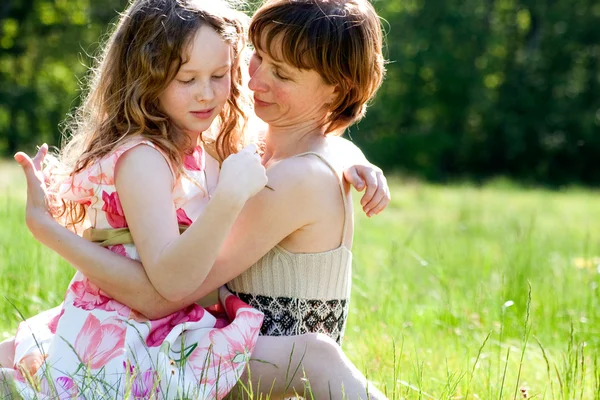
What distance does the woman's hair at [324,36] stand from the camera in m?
2.51

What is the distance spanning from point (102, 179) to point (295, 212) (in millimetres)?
558

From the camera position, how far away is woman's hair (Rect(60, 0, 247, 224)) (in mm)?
2465

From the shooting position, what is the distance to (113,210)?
8.10ft

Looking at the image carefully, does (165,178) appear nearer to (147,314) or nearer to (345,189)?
(147,314)

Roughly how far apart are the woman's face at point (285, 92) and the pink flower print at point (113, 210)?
0.54 m

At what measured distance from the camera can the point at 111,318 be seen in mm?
2426

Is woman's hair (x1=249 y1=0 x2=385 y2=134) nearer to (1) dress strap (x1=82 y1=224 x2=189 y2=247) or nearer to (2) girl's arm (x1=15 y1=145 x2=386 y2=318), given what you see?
(2) girl's arm (x1=15 y1=145 x2=386 y2=318)

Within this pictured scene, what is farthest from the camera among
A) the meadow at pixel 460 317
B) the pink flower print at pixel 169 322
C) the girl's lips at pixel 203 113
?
the meadow at pixel 460 317

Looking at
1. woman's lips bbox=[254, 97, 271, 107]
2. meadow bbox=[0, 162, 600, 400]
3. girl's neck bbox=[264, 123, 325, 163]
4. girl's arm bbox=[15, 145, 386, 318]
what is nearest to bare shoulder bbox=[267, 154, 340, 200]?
girl's arm bbox=[15, 145, 386, 318]

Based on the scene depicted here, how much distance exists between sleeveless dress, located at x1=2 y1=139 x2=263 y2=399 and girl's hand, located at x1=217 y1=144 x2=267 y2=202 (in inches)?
11.7

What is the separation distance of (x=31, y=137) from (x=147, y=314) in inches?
862

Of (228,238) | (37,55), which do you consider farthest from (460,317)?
(37,55)

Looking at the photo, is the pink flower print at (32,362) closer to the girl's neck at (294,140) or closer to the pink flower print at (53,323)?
the pink flower print at (53,323)

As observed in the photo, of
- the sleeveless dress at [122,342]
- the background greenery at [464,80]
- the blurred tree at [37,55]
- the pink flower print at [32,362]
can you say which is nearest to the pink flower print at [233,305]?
the sleeveless dress at [122,342]
